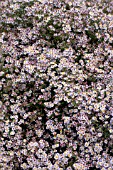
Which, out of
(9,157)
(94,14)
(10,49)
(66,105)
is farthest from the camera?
(94,14)

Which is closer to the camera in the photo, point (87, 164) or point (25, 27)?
point (87, 164)

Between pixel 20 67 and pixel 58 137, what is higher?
pixel 20 67

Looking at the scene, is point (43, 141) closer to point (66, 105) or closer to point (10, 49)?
point (66, 105)

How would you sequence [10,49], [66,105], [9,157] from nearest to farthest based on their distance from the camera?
1. [9,157]
2. [66,105]
3. [10,49]

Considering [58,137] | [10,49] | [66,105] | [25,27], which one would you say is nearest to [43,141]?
[58,137]

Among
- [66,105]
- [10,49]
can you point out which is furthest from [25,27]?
[66,105]

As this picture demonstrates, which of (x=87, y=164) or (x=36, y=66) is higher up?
(x=36, y=66)

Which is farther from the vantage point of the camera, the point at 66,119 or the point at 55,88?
the point at 55,88

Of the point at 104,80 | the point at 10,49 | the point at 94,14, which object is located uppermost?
the point at 94,14

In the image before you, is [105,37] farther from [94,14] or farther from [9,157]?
[9,157]

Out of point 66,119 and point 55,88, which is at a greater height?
point 55,88
